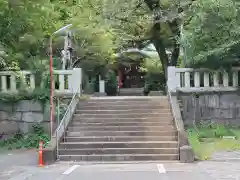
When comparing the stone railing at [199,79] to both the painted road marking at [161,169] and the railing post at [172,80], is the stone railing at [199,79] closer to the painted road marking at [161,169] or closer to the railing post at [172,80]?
the railing post at [172,80]

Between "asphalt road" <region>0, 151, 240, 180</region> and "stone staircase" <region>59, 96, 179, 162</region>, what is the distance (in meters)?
0.93

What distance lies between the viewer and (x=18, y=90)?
1788cm

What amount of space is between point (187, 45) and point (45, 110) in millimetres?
6293

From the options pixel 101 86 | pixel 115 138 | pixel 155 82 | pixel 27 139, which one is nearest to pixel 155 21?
pixel 101 86

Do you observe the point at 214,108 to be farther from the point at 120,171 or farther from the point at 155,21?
the point at 155,21

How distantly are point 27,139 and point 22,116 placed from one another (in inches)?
46.8

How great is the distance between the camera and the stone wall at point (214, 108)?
17.8 metres

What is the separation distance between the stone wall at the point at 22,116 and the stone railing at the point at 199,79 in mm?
5358

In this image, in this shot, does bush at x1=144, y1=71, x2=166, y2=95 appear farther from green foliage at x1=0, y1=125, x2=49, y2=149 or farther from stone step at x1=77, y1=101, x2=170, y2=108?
green foliage at x1=0, y1=125, x2=49, y2=149

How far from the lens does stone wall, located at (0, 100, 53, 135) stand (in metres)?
17.8

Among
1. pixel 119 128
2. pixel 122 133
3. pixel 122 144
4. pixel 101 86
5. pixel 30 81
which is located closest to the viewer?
pixel 122 144

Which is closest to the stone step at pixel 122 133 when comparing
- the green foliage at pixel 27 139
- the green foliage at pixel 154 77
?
the green foliage at pixel 27 139

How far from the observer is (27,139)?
17.2m

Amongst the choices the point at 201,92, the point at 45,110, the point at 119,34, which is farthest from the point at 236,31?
the point at 119,34
